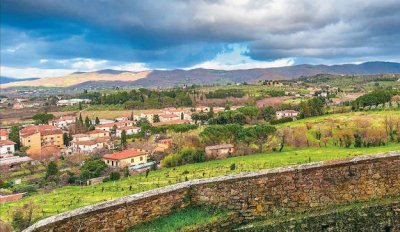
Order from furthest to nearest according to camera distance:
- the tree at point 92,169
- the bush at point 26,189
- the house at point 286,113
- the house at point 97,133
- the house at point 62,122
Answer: the house at point 62,122
the house at point 286,113
the house at point 97,133
the tree at point 92,169
the bush at point 26,189

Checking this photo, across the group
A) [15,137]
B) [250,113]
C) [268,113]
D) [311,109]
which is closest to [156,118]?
[250,113]

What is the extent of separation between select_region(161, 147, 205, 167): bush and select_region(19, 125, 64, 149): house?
1374 inches

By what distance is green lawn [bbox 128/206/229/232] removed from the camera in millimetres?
9016

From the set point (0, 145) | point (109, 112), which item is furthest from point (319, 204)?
point (109, 112)

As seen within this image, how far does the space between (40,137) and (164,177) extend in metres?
47.6

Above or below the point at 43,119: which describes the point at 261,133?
below

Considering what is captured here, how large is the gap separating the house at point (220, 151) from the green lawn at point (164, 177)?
9.83 feet

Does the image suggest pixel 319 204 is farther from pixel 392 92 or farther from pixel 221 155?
pixel 392 92

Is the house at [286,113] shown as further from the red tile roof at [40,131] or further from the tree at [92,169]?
the red tile roof at [40,131]

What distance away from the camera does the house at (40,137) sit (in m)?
92.3

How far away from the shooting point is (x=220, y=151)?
69250 mm

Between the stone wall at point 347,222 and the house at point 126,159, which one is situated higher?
the stone wall at point 347,222

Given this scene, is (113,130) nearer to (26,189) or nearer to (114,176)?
(114,176)

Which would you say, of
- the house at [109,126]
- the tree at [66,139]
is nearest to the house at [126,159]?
the tree at [66,139]
